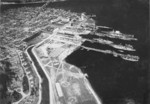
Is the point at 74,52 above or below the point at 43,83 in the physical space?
above

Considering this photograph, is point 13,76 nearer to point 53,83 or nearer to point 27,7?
point 53,83

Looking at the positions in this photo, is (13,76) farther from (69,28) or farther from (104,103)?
(104,103)

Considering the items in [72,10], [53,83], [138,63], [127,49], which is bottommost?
[53,83]

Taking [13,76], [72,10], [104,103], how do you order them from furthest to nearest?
[72,10]
[13,76]
[104,103]

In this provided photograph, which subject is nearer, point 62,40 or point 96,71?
point 96,71

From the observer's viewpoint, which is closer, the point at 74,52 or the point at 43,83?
the point at 43,83

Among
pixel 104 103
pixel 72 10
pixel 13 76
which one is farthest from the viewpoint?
pixel 72 10

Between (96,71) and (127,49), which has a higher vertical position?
(127,49)

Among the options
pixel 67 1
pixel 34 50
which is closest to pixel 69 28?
pixel 67 1
